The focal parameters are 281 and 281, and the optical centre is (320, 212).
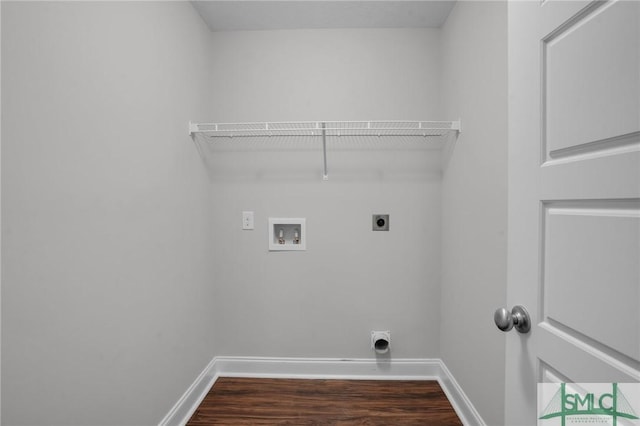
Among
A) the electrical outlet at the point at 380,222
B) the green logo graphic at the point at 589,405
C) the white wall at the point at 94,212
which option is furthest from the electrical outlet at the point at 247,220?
the green logo graphic at the point at 589,405

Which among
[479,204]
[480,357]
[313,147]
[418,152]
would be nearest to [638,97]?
[479,204]

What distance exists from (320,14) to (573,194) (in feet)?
5.77

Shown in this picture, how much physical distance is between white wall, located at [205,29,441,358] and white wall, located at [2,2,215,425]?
0.38 m

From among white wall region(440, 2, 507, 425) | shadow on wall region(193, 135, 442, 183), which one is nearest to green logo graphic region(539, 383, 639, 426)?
white wall region(440, 2, 507, 425)

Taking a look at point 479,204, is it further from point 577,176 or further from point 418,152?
point 577,176

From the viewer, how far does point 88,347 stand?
0.99 m

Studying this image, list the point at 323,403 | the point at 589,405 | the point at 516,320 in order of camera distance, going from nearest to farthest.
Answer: the point at 589,405 → the point at 516,320 → the point at 323,403

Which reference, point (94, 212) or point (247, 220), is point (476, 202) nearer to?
point (247, 220)

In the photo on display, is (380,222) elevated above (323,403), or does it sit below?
above

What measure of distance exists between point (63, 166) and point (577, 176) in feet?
4.57

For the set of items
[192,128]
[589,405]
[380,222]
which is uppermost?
[192,128]

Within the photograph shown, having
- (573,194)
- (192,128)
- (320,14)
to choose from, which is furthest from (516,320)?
(320,14)

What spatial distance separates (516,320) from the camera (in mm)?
700

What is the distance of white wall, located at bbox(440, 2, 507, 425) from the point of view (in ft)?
4.06
